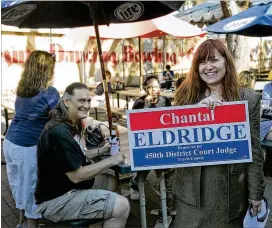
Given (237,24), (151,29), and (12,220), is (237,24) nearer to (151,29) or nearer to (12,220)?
(151,29)

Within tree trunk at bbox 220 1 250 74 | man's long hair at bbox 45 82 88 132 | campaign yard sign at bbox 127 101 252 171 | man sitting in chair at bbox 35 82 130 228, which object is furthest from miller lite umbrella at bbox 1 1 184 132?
tree trunk at bbox 220 1 250 74

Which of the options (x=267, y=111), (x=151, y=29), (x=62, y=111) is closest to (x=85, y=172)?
(x=62, y=111)

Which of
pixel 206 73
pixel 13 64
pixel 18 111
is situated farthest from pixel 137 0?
pixel 13 64

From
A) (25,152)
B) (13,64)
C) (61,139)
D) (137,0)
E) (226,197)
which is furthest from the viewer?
(13,64)

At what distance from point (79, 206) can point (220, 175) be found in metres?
1.06

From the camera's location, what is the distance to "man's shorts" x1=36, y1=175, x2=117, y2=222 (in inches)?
94.0

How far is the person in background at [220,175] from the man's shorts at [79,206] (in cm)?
68

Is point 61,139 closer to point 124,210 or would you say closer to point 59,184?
point 59,184

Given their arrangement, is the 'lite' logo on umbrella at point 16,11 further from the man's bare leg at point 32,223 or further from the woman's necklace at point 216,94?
the woman's necklace at point 216,94

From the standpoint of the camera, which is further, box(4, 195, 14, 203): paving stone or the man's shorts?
box(4, 195, 14, 203): paving stone

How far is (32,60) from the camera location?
10.6 ft

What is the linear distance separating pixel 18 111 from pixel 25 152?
39 cm

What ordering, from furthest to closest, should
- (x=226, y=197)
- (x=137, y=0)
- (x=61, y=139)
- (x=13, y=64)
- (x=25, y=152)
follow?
(x=13, y=64), (x=137, y=0), (x=25, y=152), (x=61, y=139), (x=226, y=197)

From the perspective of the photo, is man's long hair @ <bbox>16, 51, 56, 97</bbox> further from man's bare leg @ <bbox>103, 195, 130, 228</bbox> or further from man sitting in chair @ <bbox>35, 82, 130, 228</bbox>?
man's bare leg @ <bbox>103, 195, 130, 228</bbox>
